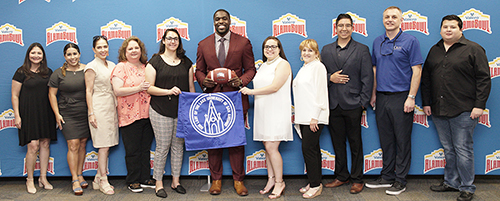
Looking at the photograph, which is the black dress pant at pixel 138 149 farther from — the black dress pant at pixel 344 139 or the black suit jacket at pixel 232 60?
the black dress pant at pixel 344 139

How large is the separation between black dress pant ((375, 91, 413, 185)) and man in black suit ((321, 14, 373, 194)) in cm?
20

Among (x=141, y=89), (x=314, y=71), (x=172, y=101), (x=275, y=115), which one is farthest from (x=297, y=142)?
(x=141, y=89)

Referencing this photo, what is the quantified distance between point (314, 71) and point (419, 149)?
1.53 meters

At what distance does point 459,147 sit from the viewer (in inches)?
107

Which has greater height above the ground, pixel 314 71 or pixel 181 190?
pixel 314 71

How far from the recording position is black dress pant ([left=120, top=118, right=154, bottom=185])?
2930mm

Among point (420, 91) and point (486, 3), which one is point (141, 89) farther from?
point (486, 3)

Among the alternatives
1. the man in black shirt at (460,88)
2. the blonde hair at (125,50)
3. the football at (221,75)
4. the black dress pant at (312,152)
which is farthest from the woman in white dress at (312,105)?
the blonde hair at (125,50)

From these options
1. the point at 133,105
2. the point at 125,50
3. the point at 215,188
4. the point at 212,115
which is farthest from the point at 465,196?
the point at 125,50

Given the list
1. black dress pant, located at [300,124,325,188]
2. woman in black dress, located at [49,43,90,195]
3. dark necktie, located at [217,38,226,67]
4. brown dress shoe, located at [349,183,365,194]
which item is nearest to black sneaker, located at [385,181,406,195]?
brown dress shoe, located at [349,183,365,194]

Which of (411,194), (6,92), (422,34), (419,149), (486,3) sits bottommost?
(411,194)

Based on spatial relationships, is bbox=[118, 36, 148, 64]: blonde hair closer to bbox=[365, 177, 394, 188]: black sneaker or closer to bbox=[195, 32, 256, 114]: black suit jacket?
bbox=[195, 32, 256, 114]: black suit jacket

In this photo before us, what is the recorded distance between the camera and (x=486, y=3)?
3043 mm

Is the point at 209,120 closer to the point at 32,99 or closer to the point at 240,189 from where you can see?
the point at 240,189
